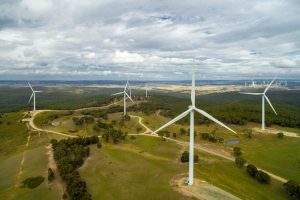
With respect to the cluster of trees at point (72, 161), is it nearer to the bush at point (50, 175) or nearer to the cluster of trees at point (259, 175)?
the bush at point (50, 175)

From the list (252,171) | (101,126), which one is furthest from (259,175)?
(101,126)

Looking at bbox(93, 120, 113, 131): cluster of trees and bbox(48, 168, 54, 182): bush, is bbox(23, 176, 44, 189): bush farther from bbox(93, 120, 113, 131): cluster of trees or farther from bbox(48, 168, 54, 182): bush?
bbox(93, 120, 113, 131): cluster of trees

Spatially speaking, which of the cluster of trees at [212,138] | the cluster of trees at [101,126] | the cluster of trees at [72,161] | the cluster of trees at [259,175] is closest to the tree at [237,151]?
the cluster of trees at [212,138]

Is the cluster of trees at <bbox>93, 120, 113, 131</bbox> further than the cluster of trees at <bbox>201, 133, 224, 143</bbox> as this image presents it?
Yes

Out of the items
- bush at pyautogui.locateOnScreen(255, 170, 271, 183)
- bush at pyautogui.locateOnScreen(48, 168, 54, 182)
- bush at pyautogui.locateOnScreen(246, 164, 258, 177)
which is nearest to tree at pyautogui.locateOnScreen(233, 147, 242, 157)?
bush at pyautogui.locateOnScreen(246, 164, 258, 177)

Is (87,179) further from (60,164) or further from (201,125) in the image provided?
(201,125)

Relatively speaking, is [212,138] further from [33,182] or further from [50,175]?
[33,182]
